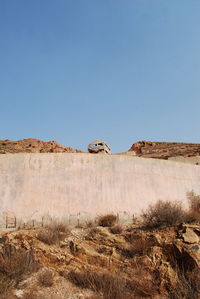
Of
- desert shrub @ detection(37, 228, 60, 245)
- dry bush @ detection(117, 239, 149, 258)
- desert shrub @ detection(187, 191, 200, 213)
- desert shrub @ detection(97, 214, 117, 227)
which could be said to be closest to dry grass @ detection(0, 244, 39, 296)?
desert shrub @ detection(37, 228, 60, 245)

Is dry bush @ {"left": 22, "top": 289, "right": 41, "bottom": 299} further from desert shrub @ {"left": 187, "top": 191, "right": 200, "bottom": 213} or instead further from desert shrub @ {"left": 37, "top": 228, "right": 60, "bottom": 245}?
desert shrub @ {"left": 187, "top": 191, "right": 200, "bottom": 213}

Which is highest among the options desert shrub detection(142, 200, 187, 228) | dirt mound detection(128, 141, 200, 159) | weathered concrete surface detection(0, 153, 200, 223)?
dirt mound detection(128, 141, 200, 159)

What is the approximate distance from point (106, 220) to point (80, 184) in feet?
7.58

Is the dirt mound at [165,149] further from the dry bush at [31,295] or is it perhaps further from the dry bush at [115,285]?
the dry bush at [31,295]

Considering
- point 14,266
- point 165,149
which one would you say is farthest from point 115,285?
point 165,149

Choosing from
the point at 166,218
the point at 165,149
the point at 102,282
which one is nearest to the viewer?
the point at 102,282

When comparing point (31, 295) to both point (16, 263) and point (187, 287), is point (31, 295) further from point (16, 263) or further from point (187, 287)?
point (187, 287)

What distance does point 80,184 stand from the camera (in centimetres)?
1266

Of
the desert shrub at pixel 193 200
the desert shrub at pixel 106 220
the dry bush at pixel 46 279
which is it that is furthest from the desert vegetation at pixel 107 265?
the desert shrub at pixel 193 200

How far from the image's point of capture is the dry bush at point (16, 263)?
565cm

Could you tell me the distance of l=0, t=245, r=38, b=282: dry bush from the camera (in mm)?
5652

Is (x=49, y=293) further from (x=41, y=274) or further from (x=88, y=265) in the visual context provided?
(x=88, y=265)

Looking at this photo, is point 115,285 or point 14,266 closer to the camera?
point 115,285

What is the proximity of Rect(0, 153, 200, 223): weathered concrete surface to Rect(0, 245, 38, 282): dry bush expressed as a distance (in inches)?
200
